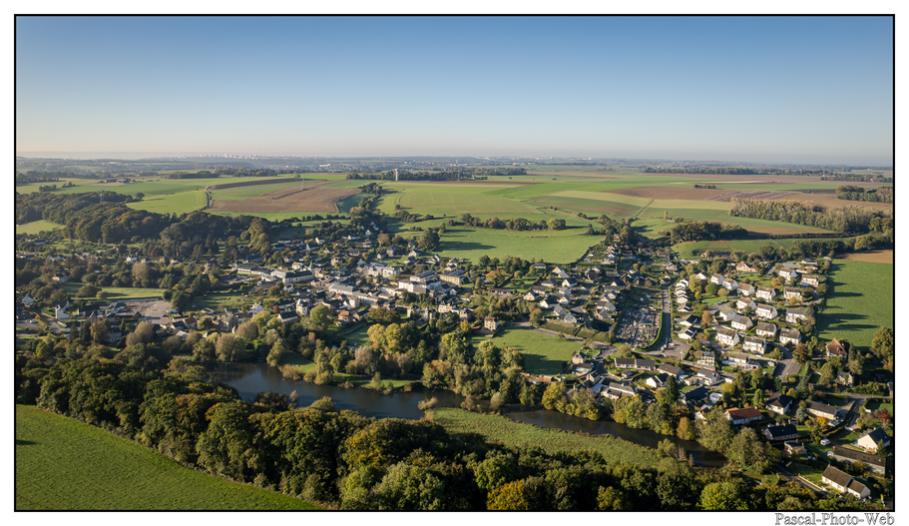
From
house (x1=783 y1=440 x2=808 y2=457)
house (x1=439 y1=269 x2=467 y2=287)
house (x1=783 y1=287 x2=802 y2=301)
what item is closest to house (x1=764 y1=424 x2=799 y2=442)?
house (x1=783 y1=440 x2=808 y2=457)

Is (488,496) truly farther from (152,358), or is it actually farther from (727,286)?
(727,286)

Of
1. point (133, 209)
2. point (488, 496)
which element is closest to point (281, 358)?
point (488, 496)

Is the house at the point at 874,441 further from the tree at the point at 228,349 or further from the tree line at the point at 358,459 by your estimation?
the tree at the point at 228,349

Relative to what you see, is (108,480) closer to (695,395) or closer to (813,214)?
(695,395)

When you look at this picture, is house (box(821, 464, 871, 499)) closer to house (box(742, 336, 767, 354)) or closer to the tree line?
the tree line

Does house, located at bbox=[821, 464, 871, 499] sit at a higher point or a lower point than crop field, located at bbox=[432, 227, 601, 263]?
lower

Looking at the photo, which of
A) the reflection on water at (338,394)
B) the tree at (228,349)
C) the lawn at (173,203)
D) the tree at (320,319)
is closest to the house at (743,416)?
the reflection on water at (338,394)

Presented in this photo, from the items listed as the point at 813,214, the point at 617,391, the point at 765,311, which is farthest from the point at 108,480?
the point at 813,214
